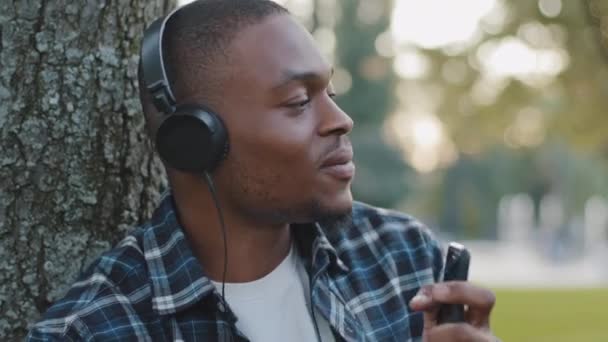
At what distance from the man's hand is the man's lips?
451 millimetres

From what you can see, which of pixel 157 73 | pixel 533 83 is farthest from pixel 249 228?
pixel 533 83

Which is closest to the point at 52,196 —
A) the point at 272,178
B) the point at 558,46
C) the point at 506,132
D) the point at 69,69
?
the point at 69,69

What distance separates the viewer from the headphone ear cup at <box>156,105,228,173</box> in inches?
88.9

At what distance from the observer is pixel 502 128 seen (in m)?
13.9

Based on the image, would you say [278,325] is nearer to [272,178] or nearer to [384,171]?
[272,178]

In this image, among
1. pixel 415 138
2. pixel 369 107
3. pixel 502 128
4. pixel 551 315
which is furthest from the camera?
pixel 415 138

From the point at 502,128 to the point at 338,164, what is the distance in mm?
11913

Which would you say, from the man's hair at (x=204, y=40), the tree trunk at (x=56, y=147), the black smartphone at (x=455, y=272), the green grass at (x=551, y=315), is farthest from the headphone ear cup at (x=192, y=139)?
the green grass at (x=551, y=315)

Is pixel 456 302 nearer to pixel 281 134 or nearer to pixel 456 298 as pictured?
pixel 456 298

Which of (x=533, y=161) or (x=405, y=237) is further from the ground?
(x=405, y=237)

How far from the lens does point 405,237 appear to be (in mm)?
2631

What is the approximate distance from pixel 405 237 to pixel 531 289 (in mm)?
14405

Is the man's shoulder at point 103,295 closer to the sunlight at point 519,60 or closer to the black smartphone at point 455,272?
the black smartphone at point 455,272

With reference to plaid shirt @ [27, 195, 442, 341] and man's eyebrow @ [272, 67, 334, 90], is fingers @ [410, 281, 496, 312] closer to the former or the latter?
plaid shirt @ [27, 195, 442, 341]
